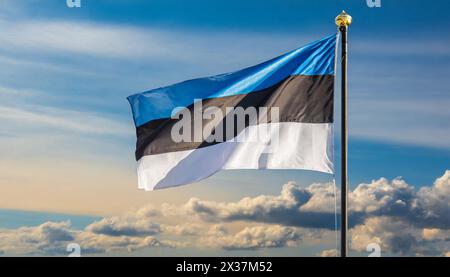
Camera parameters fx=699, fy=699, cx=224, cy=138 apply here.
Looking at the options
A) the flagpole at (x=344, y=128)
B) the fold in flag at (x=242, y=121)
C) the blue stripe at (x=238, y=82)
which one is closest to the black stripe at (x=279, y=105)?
the fold in flag at (x=242, y=121)

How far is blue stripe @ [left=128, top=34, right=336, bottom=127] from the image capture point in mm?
17688

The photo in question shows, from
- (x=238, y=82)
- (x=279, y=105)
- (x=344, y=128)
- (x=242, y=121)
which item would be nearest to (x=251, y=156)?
(x=242, y=121)

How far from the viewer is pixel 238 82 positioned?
1806cm

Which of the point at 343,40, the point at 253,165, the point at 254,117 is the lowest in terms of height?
the point at 253,165

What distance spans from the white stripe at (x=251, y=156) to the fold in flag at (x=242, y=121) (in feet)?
0.08

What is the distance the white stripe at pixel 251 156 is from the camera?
1700 centimetres

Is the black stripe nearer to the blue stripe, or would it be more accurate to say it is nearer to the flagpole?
the blue stripe

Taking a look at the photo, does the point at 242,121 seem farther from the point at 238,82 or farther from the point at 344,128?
the point at 344,128

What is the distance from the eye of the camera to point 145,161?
18062mm

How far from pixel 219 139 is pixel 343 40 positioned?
3.96 m

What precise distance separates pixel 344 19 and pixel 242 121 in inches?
141

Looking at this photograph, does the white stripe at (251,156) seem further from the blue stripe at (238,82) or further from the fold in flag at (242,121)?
the blue stripe at (238,82)
